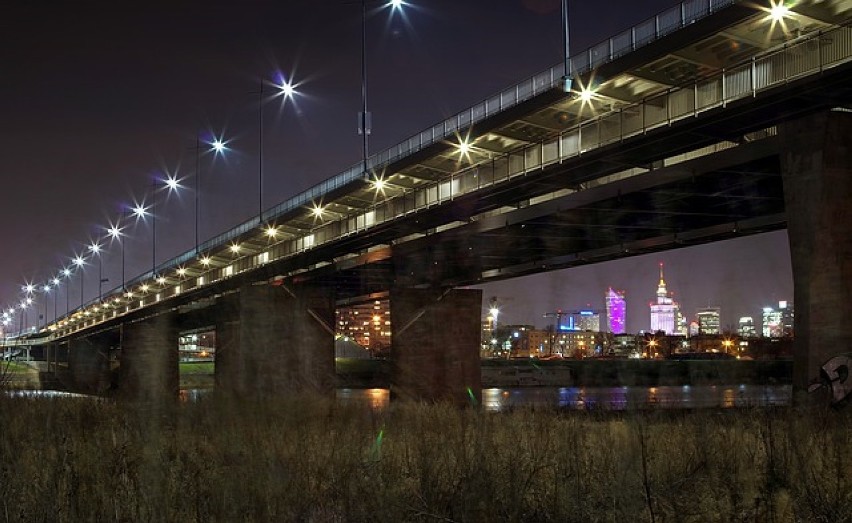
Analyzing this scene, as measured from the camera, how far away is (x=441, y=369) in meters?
55.1

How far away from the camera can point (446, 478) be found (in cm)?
1261

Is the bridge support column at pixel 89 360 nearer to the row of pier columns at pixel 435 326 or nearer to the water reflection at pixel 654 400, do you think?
the row of pier columns at pixel 435 326

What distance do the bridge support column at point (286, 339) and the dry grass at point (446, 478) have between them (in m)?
46.3

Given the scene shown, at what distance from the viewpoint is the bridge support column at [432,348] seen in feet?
178

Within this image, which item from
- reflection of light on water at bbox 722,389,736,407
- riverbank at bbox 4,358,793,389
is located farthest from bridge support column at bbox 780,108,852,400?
riverbank at bbox 4,358,793,389

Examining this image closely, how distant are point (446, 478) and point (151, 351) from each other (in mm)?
99060

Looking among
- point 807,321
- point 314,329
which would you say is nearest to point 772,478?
point 807,321

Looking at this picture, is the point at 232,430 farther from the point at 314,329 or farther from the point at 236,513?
the point at 314,329

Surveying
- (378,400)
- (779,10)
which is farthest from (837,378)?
(378,400)

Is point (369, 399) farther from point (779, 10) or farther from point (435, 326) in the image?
point (779, 10)

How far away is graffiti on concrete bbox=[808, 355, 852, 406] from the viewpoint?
2350 cm

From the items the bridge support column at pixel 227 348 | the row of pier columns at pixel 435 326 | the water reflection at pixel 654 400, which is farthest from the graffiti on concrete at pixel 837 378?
the bridge support column at pixel 227 348

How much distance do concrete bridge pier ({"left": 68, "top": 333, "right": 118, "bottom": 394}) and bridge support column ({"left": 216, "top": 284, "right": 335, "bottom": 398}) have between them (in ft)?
253

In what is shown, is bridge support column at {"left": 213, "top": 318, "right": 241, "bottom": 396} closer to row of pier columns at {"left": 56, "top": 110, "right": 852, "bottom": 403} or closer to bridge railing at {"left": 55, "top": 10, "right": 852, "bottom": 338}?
row of pier columns at {"left": 56, "top": 110, "right": 852, "bottom": 403}
